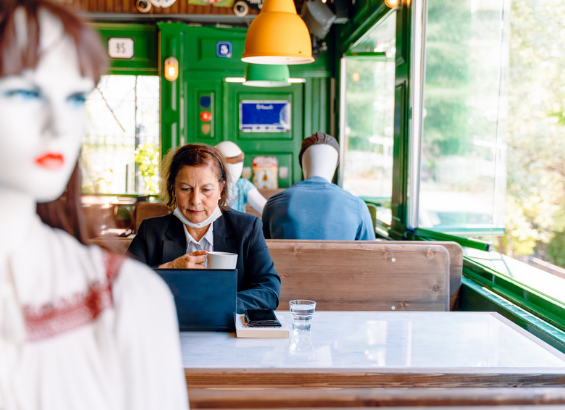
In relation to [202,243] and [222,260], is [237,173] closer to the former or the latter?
[202,243]

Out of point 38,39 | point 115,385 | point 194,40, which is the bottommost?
point 115,385

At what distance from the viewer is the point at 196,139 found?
672cm

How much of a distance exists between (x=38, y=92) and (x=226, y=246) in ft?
5.24

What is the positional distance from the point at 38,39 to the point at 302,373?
0.93m

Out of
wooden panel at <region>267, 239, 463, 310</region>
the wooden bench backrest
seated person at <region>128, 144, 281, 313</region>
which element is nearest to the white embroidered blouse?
seated person at <region>128, 144, 281, 313</region>

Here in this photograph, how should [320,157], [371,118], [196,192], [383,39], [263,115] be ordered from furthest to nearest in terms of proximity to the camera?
1. [263,115]
2. [371,118]
3. [383,39]
4. [320,157]
5. [196,192]

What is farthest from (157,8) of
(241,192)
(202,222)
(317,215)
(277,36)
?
(202,222)

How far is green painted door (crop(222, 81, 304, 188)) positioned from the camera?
22.0 feet

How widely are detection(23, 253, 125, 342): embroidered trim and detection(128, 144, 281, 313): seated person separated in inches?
58.1

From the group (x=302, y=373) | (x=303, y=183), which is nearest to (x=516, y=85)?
(x=303, y=183)

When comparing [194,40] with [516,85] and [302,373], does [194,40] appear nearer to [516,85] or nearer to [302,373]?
[516,85]

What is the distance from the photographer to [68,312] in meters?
0.60

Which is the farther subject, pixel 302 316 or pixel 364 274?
pixel 364 274

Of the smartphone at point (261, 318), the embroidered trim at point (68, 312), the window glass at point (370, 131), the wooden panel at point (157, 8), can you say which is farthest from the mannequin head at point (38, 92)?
the wooden panel at point (157, 8)
